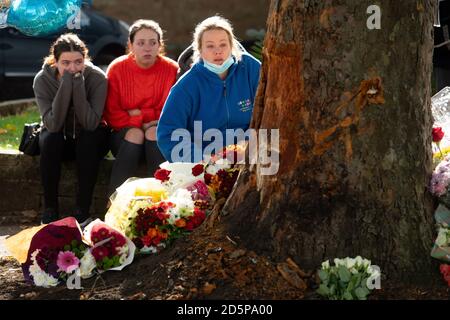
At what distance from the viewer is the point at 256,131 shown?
4.64 metres

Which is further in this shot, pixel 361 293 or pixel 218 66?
pixel 218 66

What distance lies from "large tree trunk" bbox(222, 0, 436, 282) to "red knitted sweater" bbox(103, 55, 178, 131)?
2.52m

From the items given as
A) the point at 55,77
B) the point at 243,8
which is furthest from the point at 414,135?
the point at 243,8

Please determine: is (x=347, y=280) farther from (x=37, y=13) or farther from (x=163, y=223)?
(x=37, y=13)

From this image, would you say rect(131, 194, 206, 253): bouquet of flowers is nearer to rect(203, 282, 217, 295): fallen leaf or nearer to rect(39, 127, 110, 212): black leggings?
rect(203, 282, 217, 295): fallen leaf

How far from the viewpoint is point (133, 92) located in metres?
6.79

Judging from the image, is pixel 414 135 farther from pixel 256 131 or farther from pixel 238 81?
pixel 238 81

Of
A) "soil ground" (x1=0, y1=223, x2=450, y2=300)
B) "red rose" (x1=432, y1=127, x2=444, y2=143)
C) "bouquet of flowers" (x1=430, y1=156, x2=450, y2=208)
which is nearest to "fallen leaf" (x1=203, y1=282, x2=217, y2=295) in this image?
"soil ground" (x1=0, y1=223, x2=450, y2=300)

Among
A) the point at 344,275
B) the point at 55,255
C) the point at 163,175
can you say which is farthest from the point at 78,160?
the point at 344,275

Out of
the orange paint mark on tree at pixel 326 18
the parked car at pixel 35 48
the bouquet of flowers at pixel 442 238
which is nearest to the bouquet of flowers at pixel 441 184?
the bouquet of flowers at pixel 442 238

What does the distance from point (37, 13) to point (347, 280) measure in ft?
10.4

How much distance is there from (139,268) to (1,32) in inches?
255

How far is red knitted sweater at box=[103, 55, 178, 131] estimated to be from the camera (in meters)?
6.77
